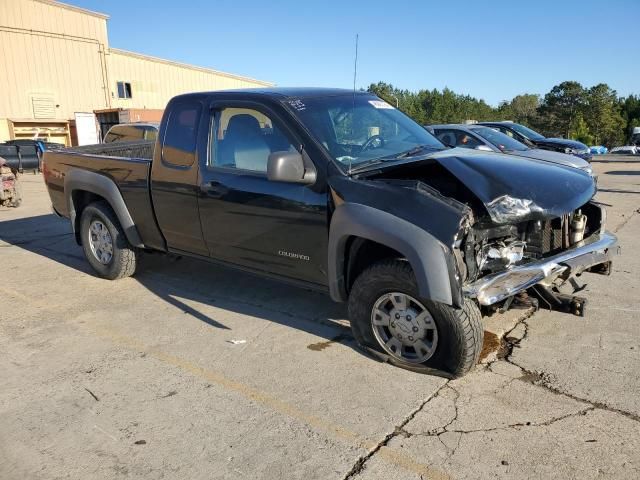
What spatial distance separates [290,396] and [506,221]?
1.74 metres

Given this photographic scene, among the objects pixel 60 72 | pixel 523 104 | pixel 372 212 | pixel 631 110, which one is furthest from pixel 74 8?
pixel 523 104

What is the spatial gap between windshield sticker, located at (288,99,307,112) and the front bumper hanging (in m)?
1.86

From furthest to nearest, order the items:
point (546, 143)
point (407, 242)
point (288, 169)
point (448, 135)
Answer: point (546, 143) < point (448, 135) < point (288, 169) < point (407, 242)

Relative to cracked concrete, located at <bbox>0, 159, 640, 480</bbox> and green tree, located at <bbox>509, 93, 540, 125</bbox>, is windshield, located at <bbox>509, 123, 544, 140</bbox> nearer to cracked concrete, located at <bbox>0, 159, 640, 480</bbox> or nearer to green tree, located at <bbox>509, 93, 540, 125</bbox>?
cracked concrete, located at <bbox>0, 159, 640, 480</bbox>

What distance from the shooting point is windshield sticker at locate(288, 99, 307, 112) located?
4066mm

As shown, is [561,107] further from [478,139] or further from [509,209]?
[509,209]

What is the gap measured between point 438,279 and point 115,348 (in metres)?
2.61

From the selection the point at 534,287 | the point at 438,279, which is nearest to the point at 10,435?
the point at 438,279

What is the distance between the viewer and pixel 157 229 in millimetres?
5164

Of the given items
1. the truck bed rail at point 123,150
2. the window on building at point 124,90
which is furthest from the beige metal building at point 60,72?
the truck bed rail at point 123,150

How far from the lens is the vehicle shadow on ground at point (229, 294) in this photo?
4.55 meters

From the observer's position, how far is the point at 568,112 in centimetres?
5156

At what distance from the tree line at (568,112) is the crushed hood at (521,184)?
42696 mm

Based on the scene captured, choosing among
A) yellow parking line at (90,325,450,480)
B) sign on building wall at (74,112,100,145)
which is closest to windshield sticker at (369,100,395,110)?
yellow parking line at (90,325,450,480)
